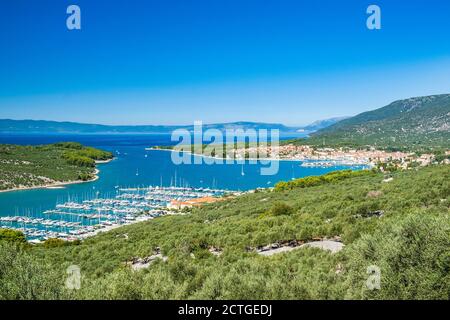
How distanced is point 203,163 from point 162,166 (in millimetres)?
17248

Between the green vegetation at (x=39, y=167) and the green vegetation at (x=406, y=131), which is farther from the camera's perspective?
the green vegetation at (x=406, y=131)

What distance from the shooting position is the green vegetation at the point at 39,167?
2825 inches

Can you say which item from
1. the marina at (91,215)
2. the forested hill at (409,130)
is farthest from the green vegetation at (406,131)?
the marina at (91,215)

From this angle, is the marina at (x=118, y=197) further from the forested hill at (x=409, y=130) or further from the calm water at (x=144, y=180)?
the forested hill at (x=409, y=130)

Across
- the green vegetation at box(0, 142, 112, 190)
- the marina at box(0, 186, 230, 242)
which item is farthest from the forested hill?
the marina at box(0, 186, 230, 242)

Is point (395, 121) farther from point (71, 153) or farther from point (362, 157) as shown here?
point (71, 153)

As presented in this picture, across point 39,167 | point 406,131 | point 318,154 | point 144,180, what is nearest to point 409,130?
point 406,131

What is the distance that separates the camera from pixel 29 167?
263ft

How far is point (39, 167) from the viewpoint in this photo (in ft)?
269

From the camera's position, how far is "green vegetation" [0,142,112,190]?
235ft

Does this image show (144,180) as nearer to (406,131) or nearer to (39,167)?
(39,167)

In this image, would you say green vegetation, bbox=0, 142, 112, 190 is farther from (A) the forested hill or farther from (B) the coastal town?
(A) the forested hill
